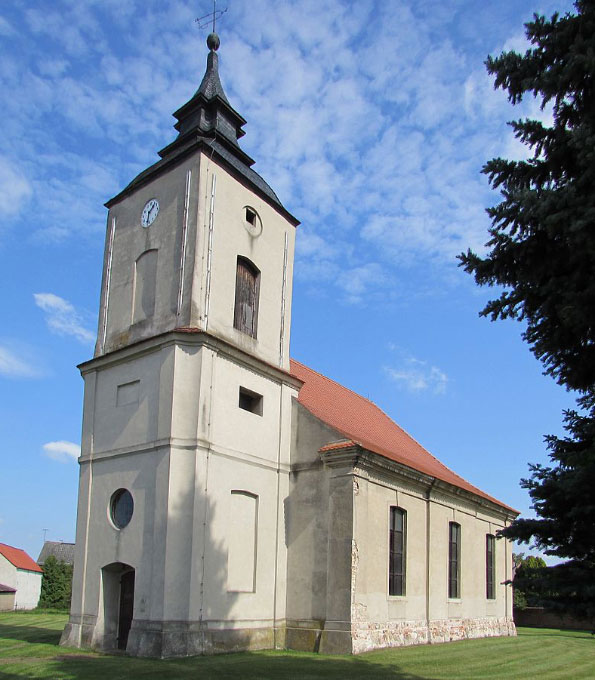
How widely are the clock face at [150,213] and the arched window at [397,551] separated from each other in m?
10.4

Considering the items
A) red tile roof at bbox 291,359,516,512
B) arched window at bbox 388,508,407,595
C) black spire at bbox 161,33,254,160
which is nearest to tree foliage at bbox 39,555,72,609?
red tile roof at bbox 291,359,516,512

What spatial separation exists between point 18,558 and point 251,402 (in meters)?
45.0

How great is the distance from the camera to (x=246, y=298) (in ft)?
60.1

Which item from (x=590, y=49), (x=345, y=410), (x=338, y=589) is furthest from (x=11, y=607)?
(x=590, y=49)

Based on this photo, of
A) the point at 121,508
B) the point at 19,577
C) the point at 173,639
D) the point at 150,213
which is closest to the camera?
the point at 173,639

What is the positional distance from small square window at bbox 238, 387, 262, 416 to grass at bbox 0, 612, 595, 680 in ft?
19.4

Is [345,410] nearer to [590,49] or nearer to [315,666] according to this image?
[315,666]

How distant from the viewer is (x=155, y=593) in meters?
14.4

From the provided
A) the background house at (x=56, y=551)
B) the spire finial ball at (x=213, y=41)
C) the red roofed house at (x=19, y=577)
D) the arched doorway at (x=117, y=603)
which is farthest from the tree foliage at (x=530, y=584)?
the background house at (x=56, y=551)

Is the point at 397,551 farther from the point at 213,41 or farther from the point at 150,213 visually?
the point at 213,41

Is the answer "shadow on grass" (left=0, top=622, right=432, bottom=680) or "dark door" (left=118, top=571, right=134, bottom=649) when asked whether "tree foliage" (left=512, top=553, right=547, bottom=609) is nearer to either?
"shadow on grass" (left=0, top=622, right=432, bottom=680)

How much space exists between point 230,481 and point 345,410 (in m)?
7.15

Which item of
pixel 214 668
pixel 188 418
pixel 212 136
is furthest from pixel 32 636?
pixel 212 136

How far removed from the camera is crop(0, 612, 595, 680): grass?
40.2 feet
